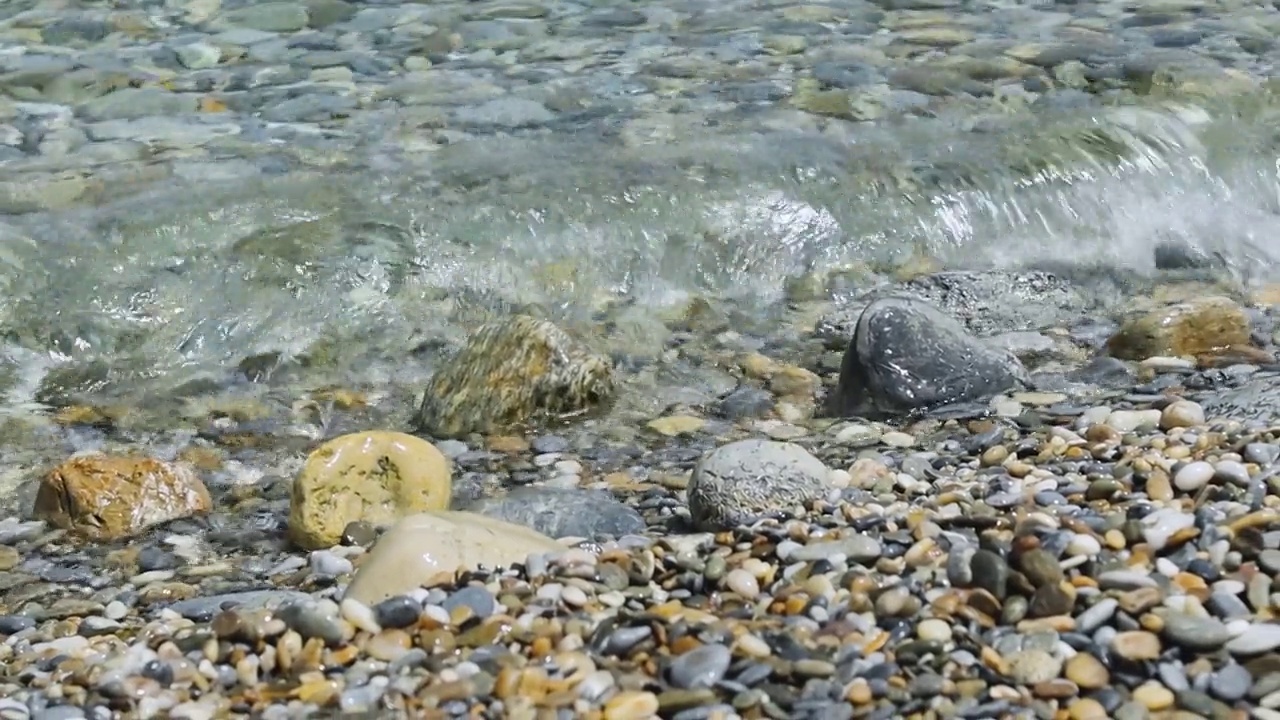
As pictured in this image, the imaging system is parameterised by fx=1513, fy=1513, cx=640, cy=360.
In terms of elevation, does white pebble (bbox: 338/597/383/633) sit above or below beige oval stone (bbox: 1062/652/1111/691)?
below

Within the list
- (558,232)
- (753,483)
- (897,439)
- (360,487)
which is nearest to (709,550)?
(753,483)

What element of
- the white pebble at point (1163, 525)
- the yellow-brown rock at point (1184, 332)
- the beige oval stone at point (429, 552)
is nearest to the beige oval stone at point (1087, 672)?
the white pebble at point (1163, 525)

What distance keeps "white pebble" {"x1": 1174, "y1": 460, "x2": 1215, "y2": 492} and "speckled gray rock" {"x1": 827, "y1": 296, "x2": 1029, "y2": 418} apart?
127 cm

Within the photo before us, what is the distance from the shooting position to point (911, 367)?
15.0 feet

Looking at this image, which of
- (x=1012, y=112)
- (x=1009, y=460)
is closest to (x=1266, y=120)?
(x=1012, y=112)

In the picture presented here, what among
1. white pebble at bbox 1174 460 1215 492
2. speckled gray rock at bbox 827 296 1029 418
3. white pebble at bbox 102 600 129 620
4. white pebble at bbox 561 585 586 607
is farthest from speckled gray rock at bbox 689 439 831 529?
white pebble at bbox 102 600 129 620

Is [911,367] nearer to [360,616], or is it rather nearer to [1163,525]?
[1163,525]

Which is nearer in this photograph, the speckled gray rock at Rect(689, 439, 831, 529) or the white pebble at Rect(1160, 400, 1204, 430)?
the speckled gray rock at Rect(689, 439, 831, 529)

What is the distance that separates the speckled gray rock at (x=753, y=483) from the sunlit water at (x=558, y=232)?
68.0 inches

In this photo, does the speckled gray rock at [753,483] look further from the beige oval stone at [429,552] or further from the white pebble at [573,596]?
the white pebble at [573,596]

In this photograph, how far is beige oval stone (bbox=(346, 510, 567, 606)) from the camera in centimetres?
315

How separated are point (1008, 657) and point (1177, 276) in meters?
3.60

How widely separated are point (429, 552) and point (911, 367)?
1899 millimetres

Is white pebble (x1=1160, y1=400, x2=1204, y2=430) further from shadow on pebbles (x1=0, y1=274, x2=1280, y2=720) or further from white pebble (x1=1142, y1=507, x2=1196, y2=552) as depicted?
white pebble (x1=1142, y1=507, x2=1196, y2=552)
